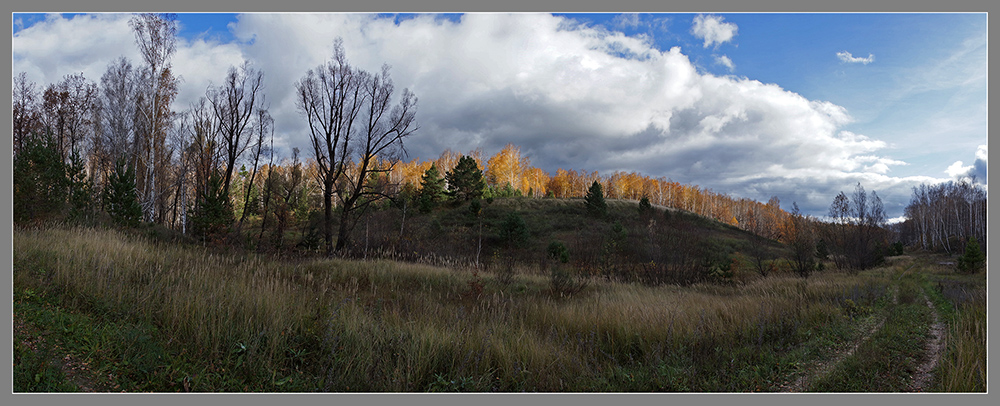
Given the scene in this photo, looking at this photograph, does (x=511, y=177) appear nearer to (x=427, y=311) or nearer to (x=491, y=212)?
(x=491, y=212)

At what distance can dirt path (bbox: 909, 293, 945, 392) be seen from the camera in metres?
3.37

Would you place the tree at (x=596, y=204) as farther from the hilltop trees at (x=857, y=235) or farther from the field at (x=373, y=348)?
the field at (x=373, y=348)

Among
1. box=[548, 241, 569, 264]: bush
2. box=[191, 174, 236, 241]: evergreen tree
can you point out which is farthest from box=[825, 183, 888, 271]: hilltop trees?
box=[191, 174, 236, 241]: evergreen tree

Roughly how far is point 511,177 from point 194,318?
58809 mm

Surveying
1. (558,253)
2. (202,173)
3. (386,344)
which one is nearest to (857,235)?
(558,253)

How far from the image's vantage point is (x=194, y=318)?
3703mm

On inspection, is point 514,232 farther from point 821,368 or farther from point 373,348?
point 373,348

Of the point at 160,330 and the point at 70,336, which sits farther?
the point at 160,330

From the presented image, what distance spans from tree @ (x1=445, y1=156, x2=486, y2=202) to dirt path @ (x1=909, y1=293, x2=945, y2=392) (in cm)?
4211

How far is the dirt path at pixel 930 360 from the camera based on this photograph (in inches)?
133

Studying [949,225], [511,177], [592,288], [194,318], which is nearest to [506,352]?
[194,318]

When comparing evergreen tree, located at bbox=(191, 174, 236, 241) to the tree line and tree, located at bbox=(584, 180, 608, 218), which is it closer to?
the tree line

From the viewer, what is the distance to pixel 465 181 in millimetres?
46094

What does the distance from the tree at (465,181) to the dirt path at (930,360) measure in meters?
42.1
